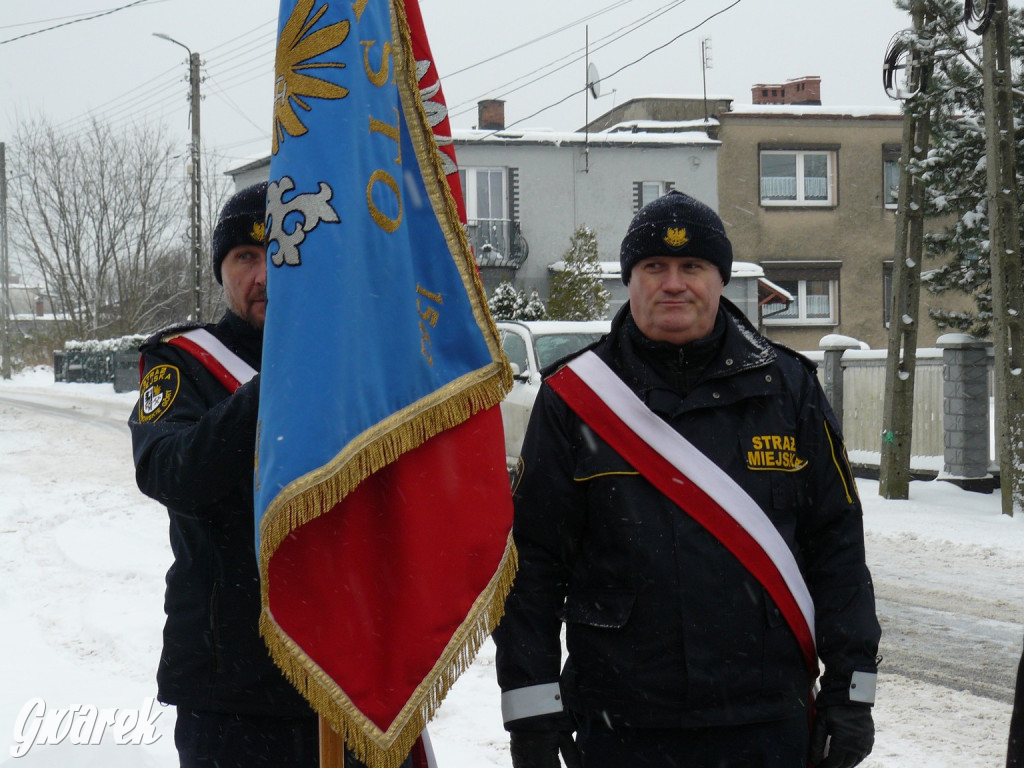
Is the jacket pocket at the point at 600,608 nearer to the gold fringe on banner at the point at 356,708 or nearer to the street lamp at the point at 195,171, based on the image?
the gold fringe on banner at the point at 356,708

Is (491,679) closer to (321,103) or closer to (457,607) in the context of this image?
(457,607)

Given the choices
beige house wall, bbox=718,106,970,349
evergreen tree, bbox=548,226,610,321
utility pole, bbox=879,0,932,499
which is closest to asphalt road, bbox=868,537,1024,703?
utility pole, bbox=879,0,932,499

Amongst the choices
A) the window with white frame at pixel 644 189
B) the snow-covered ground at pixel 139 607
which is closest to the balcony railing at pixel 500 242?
the window with white frame at pixel 644 189

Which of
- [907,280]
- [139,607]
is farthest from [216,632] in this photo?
[907,280]

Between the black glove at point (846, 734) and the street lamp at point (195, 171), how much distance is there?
2484 centimetres

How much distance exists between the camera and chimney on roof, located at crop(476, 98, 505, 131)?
34.4 metres

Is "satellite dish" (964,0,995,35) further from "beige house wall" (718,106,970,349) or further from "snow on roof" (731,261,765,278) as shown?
"beige house wall" (718,106,970,349)

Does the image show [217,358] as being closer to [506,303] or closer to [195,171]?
[506,303]

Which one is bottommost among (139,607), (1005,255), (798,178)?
(139,607)

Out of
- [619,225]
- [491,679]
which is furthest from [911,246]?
[619,225]

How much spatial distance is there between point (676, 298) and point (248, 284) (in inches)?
39.8

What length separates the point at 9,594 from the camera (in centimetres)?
752

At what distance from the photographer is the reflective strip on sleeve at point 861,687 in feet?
8.15

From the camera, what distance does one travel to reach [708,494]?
8.16 feet
